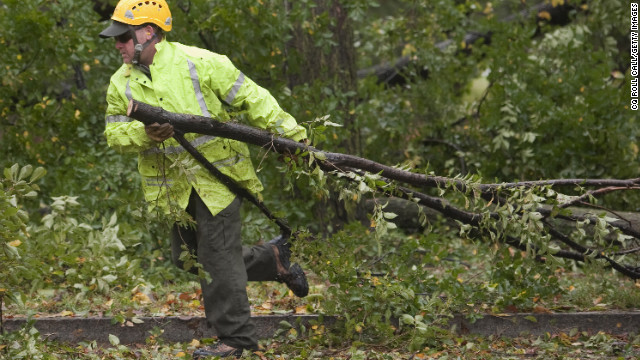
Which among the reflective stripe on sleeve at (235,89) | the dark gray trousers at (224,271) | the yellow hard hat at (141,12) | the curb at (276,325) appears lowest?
the curb at (276,325)

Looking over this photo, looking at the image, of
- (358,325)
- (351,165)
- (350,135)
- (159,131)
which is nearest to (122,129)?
(159,131)

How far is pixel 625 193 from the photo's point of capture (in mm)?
7348

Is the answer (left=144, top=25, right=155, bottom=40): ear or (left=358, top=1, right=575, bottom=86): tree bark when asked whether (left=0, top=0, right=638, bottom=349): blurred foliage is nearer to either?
(left=358, top=1, right=575, bottom=86): tree bark

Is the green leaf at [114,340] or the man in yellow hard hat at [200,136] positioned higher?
the man in yellow hard hat at [200,136]

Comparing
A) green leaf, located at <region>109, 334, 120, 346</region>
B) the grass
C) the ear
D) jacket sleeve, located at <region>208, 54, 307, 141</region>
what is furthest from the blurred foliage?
the ear

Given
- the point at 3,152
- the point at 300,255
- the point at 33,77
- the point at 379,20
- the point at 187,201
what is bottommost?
the point at 300,255

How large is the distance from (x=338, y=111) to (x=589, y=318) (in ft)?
9.34

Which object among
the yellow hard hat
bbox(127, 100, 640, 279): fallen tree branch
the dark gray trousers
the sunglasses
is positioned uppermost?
the yellow hard hat

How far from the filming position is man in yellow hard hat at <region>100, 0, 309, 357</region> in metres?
4.18

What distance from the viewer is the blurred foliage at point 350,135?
473cm

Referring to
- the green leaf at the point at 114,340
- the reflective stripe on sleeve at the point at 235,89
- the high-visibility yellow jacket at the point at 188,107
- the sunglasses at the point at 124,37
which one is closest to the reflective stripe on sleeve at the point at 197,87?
the high-visibility yellow jacket at the point at 188,107

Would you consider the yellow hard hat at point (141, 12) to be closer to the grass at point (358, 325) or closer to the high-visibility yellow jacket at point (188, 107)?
the high-visibility yellow jacket at point (188, 107)

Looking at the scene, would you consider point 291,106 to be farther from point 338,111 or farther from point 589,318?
point 589,318

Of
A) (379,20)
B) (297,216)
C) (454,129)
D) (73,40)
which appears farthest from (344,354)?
(379,20)
